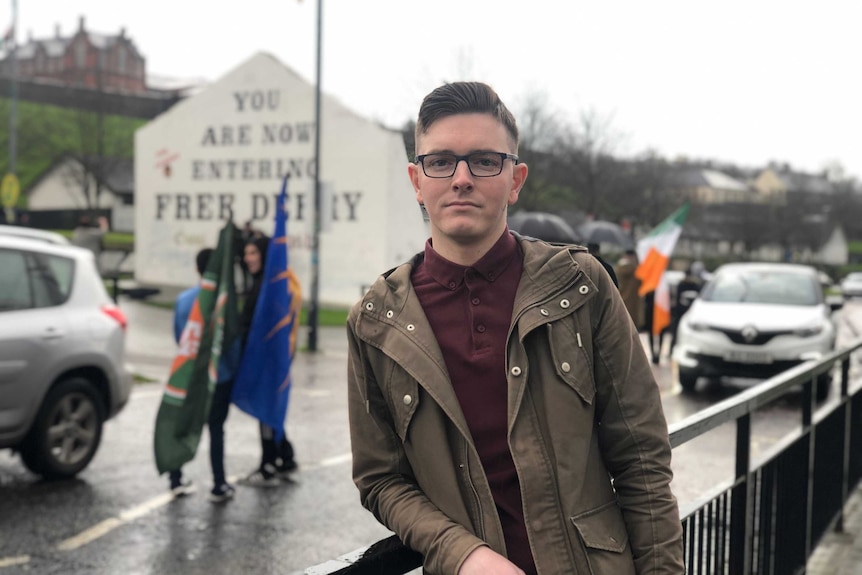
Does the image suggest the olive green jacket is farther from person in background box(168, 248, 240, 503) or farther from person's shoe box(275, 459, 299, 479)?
person's shoe box(275, 459, 299, 479)

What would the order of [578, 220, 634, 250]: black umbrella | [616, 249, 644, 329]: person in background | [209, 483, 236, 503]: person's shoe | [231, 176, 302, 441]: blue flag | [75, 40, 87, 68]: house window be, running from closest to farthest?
[209, 483, 236, 503]: person's shoe
[231, 176, 302, 441]: blue flag
[616, 249, 644, 329]: person in background
[578, 220, 634, 250]: black umbrella
[75, 40, 87, 68]: house window

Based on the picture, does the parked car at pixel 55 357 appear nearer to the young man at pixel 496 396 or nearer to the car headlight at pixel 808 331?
the young man at pixel 496 396

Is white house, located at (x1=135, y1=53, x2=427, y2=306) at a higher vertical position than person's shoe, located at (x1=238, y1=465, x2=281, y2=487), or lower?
higher

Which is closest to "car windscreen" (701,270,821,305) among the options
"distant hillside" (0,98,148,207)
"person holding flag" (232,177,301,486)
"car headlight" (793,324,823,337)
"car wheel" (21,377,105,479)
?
"car headlight" (793,324,823,337)

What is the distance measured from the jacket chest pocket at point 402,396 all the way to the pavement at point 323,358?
265 mm

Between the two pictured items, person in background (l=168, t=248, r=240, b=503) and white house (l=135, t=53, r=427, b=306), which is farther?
white house (l=135, t=53, r=427, b=306)

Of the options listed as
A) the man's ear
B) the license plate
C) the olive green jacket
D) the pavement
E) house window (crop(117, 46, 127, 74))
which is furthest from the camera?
house window (crop(117, 46, 127, 74))

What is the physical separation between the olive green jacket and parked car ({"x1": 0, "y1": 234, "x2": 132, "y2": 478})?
5635 mm

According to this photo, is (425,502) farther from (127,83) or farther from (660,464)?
(127,83)

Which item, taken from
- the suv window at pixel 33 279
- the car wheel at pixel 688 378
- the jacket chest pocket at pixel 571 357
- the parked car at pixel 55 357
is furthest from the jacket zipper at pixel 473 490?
the car wheel at pixel 688 378

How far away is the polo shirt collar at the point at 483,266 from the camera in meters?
1.96

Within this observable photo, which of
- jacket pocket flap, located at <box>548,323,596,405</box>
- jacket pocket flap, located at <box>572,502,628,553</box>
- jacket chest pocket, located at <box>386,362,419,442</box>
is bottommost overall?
jacket pocket flap, located at <box>572,502,628,553</box>

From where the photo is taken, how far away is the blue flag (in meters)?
7.09

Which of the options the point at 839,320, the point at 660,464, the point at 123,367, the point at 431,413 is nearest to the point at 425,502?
the point at 431,413
